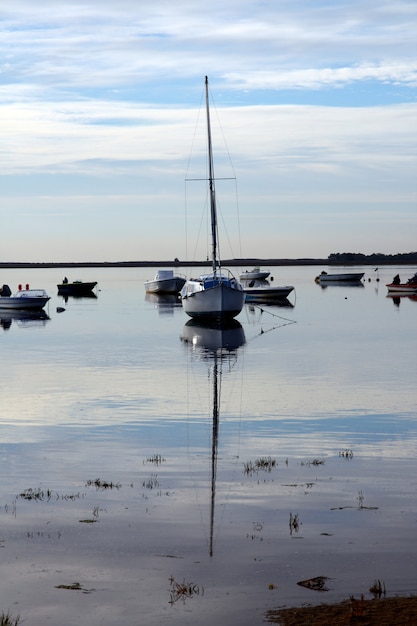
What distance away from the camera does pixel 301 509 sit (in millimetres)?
15133

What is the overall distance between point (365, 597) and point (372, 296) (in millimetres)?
109014

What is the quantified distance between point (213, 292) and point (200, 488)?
47651 millimetres

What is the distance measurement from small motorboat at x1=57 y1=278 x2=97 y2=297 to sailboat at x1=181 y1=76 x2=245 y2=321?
197 feet

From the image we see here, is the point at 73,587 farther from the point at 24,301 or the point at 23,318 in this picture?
the point at 24,301

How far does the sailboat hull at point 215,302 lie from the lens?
64.2 m

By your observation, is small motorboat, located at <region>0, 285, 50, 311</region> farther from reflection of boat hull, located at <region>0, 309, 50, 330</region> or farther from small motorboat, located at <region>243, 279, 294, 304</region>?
small motorboat, located at <region>243, 279, 294, 304</region>

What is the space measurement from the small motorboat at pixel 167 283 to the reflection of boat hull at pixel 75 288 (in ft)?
25.7

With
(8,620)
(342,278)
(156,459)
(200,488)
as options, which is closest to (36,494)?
(200,488)

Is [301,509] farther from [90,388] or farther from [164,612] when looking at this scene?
[90,388]

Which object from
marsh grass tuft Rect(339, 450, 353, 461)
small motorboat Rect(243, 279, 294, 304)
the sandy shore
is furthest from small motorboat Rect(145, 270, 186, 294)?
the sandy shore

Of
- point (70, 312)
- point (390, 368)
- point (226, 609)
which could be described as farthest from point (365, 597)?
point (70, 312)

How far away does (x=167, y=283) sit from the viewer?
122438mm

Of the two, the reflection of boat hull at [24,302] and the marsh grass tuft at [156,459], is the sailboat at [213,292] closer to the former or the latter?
the reflection of boat hull at [24,302]

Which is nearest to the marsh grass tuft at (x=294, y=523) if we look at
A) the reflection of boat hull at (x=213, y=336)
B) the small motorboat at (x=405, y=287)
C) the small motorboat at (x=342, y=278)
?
the reflection of boat hull at (x=213, y=336)
